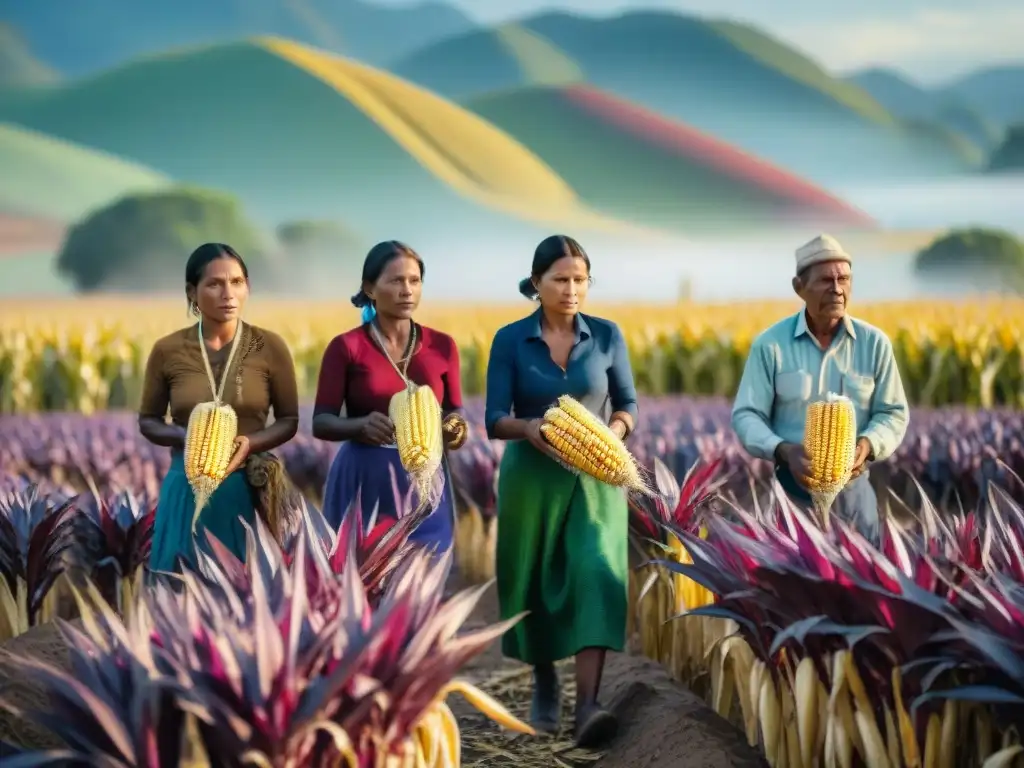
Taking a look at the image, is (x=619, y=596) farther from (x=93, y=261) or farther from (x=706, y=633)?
(x=93, y=261)

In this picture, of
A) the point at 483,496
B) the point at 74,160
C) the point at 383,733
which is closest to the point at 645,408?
the point at 483,496

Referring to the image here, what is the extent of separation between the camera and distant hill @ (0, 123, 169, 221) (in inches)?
1276

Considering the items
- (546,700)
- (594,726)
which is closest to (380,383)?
(546,700)

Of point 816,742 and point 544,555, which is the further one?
point 544,555

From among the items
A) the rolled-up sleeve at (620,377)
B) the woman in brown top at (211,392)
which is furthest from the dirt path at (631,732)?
the woman in brown top at (211,392)

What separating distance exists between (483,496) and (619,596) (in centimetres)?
258

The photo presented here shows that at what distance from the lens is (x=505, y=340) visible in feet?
13.3

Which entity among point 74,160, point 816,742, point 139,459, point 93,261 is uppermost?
point 74,160

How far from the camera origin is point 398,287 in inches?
159

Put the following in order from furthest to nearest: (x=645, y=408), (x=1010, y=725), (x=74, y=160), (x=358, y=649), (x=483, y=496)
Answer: (x=74, y=160) < (x=645, y=408) < (x=483, y=496) < (x=1010, y=725) < (x=358, y=649)

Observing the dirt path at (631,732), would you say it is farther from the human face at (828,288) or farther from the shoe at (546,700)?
the human face at (828,288)

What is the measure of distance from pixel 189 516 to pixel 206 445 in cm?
33

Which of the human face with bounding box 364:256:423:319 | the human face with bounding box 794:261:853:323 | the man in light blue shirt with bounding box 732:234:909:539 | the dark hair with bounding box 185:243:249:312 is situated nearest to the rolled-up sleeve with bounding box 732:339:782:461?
the man in light blue shirt with bounding box 732:234:909:539

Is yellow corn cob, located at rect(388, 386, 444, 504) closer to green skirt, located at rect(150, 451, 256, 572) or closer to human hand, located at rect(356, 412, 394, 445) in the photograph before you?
human hand, located at rect(356, 412, 394, 445)
